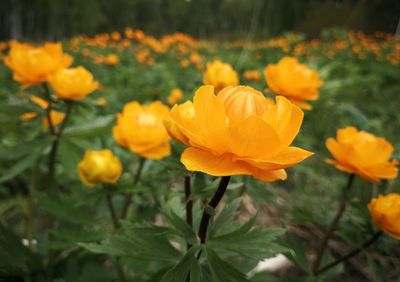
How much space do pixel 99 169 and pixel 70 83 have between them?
0.30m

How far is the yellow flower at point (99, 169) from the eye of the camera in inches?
31.9

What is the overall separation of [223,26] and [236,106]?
91.1 ft

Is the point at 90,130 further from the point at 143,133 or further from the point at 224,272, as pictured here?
the point at 224,272

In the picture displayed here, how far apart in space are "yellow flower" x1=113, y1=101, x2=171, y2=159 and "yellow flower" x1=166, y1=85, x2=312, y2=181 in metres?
0.38

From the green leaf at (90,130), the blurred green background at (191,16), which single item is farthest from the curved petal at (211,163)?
the blurred green background at (191,16)

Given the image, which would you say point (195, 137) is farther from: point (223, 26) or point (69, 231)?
point (223, 26)

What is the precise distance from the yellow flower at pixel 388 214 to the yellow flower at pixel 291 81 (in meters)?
0.32

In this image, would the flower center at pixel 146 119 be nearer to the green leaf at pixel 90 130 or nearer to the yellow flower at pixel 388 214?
the green leaf at pixel 90 130

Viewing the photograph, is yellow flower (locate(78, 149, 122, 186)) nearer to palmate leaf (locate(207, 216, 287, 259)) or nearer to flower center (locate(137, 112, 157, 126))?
flower center (locate(137, 112, 157, 126))

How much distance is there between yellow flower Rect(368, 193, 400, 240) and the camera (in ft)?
2.12

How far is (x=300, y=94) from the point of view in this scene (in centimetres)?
95

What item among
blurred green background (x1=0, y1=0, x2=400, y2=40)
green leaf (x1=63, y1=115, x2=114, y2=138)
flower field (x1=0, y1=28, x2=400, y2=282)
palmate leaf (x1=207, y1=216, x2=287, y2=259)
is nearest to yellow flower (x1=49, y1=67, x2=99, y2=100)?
flower field (x1=0, y1=28, x2=400, y2=282)

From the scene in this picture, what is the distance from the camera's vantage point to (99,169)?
81 cm

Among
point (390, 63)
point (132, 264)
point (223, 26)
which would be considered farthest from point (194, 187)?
point (223, 26)
